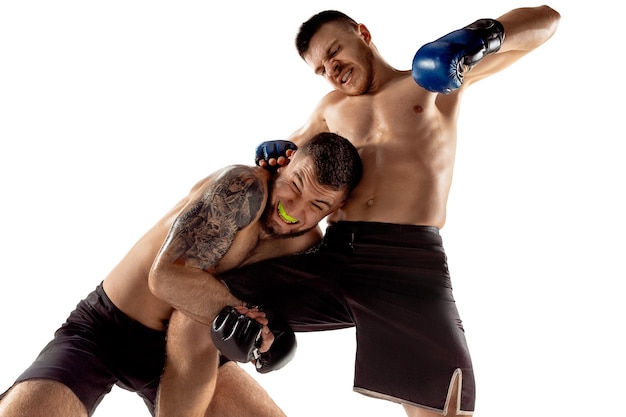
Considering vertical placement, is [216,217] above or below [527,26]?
below

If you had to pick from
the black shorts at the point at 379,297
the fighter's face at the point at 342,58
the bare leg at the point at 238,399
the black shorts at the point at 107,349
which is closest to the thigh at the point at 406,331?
the black shorts at the point at 379,297

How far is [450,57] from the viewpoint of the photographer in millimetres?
2516

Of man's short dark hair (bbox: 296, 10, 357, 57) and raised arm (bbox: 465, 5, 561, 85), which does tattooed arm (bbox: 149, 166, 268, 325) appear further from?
raised arm (bbox: 465, 5, 561, 85)

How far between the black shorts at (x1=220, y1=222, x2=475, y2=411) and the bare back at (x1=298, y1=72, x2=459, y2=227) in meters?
0.06

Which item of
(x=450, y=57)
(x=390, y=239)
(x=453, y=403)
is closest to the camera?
(x=450, y=57)

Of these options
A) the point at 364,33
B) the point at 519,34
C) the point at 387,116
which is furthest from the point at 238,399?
the point at 519,34

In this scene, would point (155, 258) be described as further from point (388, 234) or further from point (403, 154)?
A: point (403, 154)

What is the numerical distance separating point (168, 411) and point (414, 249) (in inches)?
39.2

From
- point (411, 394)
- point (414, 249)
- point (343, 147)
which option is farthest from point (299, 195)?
point (411, 394)

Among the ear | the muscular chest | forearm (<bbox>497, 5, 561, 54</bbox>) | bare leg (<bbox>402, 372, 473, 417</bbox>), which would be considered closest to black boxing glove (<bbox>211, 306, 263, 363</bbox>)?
bare leg (<bbox>402, 372, 473, 417</bbox>)

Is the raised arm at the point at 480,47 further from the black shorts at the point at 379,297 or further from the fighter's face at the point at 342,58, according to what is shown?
the black shorts at the point at 379,297

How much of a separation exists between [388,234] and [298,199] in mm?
375

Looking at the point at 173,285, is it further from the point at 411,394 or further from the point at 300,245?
the point at 411,394

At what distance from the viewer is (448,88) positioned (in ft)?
8.43
